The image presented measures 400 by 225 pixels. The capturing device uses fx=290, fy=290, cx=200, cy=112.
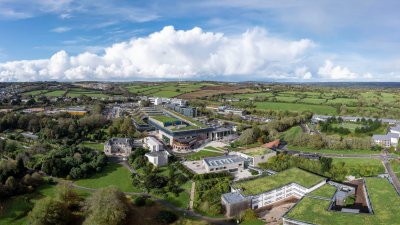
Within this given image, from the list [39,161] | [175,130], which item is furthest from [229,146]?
[39,161]

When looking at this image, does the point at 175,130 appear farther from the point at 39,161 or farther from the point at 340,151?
the point at 340,151

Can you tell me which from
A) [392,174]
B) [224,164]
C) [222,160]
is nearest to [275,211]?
[224,164]

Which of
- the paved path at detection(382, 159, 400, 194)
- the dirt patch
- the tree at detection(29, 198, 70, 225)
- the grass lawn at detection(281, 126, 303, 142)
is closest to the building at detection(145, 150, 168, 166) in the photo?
the tree at detection(29, 198, 70, 225)

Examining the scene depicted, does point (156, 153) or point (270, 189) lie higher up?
point (156, 153)

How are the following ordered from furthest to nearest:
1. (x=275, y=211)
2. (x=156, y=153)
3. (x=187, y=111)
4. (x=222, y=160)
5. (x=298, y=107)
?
(x=298, y=107) < (x=187, y=111) < (x=156, y=153) < (x=222, y=160) < (x=275, y=211)

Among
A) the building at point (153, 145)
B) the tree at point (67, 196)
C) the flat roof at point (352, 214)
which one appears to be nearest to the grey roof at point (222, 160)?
the building at point (153, 145)

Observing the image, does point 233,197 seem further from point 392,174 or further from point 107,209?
point 392,174

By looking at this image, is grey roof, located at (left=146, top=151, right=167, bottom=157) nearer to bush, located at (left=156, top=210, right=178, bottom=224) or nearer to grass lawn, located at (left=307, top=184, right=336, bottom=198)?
bush, located at (left=156, top=210, right=178, bottom=224)

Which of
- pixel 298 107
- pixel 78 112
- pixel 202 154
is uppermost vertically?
pixel 298 107

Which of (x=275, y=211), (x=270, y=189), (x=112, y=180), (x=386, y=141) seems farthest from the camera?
(x=386, y=141)
